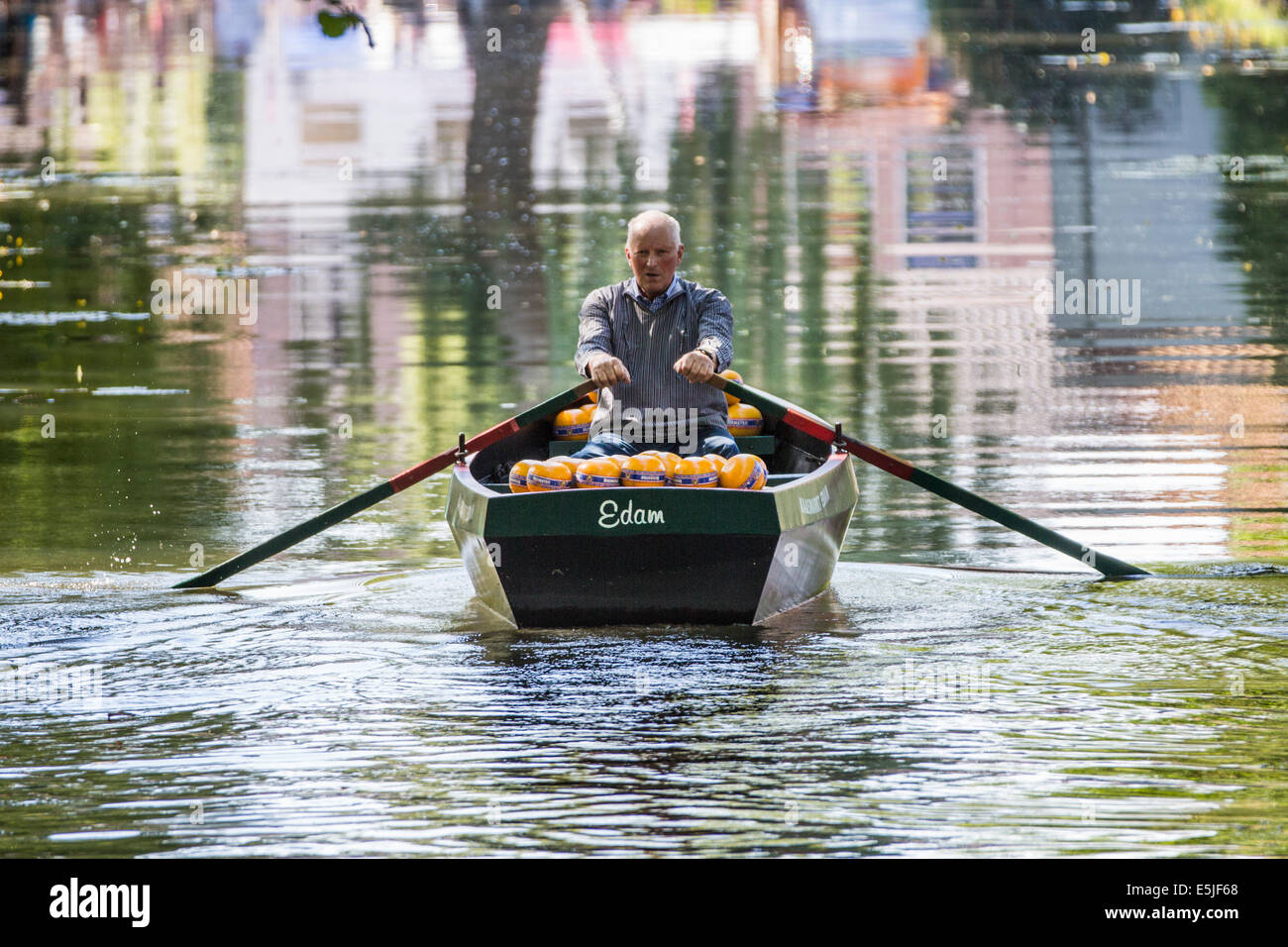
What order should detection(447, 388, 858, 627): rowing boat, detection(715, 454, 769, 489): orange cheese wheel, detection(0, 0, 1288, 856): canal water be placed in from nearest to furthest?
detection(0, 0, 1288, 856): canal water < detection(447, 388, 858, 627): rowing boat < detection(715, 454, 769, 489): orange cheese wheel

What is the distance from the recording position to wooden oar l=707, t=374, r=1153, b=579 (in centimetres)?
1011

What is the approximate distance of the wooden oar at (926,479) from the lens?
10.1 m

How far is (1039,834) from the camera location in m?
6.20

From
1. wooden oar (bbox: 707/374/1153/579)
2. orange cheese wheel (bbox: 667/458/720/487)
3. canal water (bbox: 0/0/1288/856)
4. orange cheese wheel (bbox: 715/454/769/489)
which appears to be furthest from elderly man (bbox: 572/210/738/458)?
canal water (bbox: 0/0/1288/856)

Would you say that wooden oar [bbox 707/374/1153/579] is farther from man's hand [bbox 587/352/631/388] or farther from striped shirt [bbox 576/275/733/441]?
man's hand [bbox 587/352/631/388]

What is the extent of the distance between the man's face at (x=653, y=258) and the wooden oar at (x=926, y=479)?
62 centimetres

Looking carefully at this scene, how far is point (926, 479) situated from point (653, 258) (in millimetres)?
1840

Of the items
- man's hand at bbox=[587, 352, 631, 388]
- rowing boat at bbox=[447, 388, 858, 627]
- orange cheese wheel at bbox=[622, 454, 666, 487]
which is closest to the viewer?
rowing boat at bbox=[447, 388, 858, 627]

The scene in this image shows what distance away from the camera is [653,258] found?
10055 millimetres

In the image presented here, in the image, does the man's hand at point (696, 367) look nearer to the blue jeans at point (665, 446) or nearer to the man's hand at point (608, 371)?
the man's hand at point (608, 371)

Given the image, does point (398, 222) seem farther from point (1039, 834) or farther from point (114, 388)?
point (1039, 834)

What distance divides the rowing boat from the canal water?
0.15 metres

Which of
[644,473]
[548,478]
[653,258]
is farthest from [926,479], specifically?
[548,478]

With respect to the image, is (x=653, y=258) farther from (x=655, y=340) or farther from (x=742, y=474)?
(x=742, y=474)
